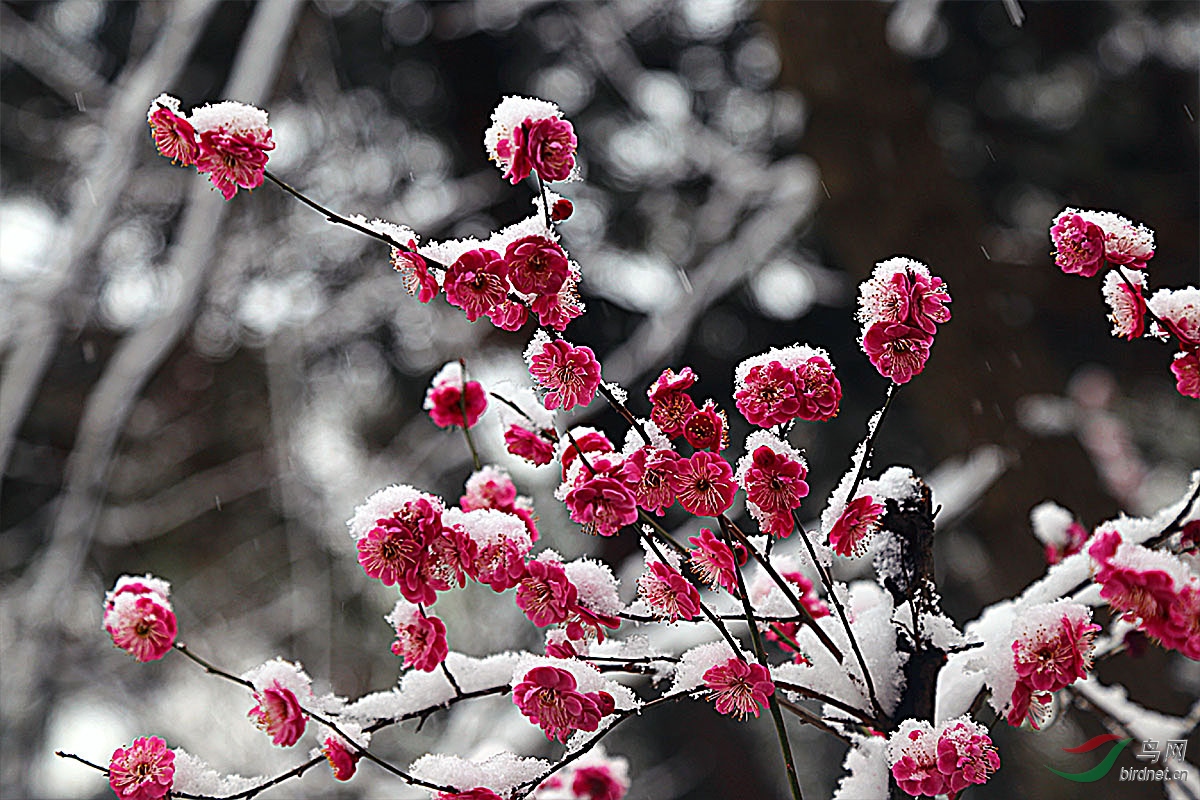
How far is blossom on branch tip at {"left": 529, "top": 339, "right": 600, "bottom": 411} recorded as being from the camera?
0.49 metres

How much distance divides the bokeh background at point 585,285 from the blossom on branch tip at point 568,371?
137 cm

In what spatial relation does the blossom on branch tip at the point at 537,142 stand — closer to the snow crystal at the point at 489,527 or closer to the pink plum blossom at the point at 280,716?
the snow crystal at the point at 489,527

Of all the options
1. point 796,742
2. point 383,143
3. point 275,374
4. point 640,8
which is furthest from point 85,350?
point 796,742

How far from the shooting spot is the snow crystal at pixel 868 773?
1.76 feet

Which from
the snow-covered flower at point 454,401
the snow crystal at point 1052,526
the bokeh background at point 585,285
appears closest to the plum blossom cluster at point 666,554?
the snow-covered flower at point 454,401

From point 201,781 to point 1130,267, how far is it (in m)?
0.60

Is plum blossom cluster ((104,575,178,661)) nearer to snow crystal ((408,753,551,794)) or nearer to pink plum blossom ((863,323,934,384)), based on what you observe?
snow crystal ((408,753,551,794))

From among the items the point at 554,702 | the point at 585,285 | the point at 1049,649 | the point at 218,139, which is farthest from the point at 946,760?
the point at 585,285

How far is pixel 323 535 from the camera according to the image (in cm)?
298

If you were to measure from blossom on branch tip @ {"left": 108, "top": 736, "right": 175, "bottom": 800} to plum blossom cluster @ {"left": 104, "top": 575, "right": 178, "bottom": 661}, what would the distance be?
7 centimetres

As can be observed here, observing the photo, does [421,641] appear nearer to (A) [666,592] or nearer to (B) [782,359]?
(A) [666,592]

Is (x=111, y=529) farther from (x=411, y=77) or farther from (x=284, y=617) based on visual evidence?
(x=411, y=77)

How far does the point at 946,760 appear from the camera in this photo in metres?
0.44

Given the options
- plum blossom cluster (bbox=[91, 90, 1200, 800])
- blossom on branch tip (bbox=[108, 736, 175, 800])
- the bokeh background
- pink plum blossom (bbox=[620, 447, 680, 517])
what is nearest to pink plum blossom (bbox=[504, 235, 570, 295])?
plum blossom cluster (bbox=[91, 90, 1200, 800])
